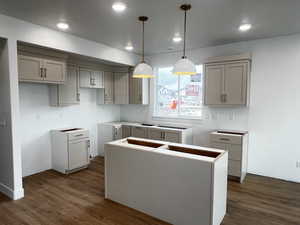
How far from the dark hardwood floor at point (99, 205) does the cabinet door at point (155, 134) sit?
157 cm

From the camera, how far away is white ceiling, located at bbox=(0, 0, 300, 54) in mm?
2389

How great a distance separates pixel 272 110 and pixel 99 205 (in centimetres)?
363

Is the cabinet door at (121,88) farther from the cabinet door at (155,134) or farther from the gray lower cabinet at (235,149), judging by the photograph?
the gray lower cabinet at (235,149)

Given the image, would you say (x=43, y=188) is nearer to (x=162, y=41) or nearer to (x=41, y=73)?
(x=41, y=73)

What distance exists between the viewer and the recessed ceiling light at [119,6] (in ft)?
7.86

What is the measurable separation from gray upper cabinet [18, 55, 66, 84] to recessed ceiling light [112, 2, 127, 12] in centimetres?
181

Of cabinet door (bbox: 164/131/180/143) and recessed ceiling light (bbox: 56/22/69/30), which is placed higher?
recessed ceiling light (bbox: 56/22/69/30)

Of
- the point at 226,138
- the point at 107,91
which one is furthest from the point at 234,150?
the point at 107,91

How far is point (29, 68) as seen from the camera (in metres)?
3.25

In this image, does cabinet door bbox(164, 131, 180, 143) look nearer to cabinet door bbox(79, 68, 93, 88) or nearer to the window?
the window

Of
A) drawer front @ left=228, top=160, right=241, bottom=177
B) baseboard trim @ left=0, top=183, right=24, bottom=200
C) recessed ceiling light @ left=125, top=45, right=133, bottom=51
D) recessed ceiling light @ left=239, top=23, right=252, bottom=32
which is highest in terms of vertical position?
recessed ceiling light @ left=125, top=45, right=133, bottom=51

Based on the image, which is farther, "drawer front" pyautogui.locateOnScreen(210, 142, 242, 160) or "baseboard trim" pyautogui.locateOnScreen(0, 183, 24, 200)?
"drawer front" pyautogui.locateOnScreen(210, 142, 242, 160)

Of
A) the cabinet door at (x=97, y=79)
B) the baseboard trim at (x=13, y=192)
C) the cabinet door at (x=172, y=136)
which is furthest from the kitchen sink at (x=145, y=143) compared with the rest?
the cabinet door at (x=97, y=79)

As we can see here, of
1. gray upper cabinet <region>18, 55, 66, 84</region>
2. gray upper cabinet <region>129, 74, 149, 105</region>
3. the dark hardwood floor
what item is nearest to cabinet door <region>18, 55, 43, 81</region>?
gray upper cabinet <region>18, 55, 66, 84</region>
